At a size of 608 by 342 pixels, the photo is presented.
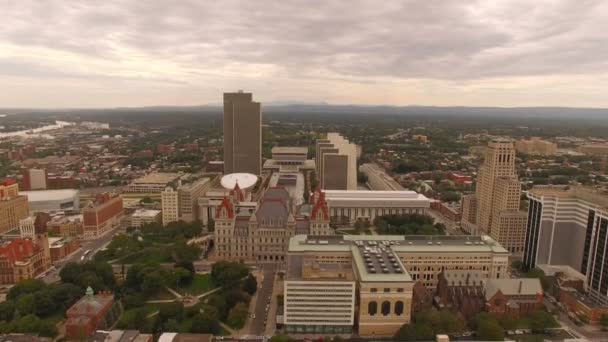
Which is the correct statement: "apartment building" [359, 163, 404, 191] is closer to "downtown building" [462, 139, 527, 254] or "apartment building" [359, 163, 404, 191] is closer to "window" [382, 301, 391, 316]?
"downtown building" [462, 139, 527, 254]

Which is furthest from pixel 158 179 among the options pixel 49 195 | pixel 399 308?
pixel 399 308

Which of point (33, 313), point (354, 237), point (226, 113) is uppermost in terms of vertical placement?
point (226, 113)

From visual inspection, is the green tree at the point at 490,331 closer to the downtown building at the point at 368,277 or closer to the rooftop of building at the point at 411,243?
the downtown building at the point at 368,277

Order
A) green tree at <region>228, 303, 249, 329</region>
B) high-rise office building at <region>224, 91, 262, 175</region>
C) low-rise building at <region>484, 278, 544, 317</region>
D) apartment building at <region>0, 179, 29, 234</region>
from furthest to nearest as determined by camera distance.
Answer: high-rise office building at <region>224, 91, 262, 175</region> → apartment building at <region>0, 179, 29, 234</region> → low-rise building at <region>484, 278, 544, 317</region> → green tree at <region>228, 303, 249, 329</region>

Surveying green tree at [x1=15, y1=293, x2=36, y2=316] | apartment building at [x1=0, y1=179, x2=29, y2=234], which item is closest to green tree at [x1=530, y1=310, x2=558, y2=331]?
green tree at [x1=15, y1=293, x2=36, y2=316]

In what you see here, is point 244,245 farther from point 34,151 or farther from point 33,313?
point 34,151

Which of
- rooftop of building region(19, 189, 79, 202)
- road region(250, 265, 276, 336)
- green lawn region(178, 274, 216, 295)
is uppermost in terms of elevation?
rooftop of building region(19, 189, 79, 202)

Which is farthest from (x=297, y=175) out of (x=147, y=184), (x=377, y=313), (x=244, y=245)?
(x=377, y=313)

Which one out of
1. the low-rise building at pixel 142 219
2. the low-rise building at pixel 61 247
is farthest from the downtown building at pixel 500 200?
the low-rise building at pixel 61 247
